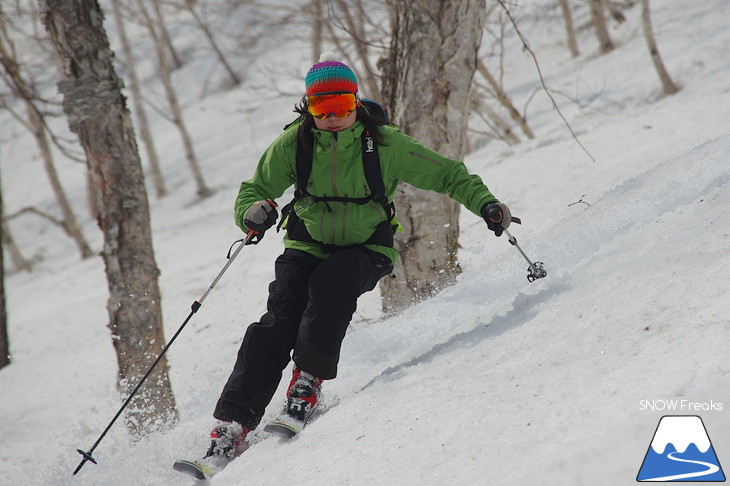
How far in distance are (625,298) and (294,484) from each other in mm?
1389

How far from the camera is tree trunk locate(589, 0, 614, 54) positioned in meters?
14.9

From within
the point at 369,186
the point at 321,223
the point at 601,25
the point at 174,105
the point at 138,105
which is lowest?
the point at 321,223

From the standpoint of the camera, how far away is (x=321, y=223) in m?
3.12

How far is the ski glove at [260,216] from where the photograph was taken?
300 cm

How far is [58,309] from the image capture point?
1055 cm

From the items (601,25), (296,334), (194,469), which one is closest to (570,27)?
(601,25)

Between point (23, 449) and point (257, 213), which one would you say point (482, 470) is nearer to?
point (257, 213)

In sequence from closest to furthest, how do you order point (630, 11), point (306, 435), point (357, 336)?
point (306, 435) → point (357, 336) → point (630, 11)

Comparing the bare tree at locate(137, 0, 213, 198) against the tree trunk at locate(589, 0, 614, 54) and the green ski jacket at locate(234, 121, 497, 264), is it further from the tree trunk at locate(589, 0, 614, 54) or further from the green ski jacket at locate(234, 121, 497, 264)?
the green ski jacket at locate(234, 121, 497, 264)

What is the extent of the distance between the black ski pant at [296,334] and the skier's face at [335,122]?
0.61 m

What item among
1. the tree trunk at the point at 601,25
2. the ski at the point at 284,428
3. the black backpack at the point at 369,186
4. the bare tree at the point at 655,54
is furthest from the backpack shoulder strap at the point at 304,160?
the tree trunk at the point at 601,25

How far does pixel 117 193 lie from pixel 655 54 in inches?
339

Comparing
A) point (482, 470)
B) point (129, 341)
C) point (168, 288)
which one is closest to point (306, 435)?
point (482, 470)

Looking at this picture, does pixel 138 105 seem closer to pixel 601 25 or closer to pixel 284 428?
pixel 601 25
